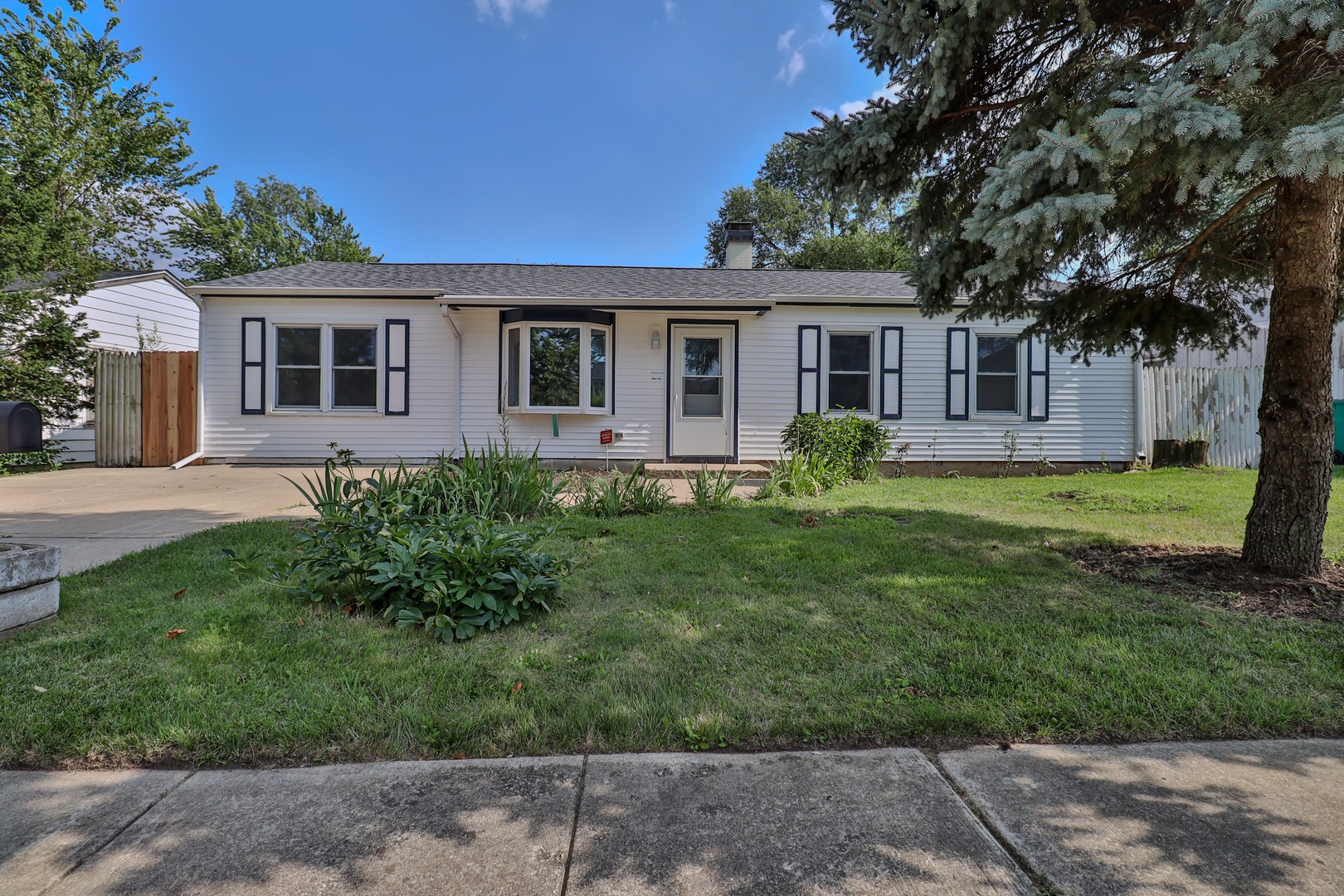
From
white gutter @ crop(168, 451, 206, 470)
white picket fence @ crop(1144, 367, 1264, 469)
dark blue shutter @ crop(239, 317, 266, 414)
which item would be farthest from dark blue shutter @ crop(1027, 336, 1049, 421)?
white gutter @ crop(168, 451, 206, 470)

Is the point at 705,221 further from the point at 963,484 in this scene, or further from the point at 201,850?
the point at 201,850

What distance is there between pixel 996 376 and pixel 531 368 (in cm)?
765

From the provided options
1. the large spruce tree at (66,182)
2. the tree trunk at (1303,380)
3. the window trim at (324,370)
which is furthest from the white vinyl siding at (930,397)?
the large spruce tree at (66,182)

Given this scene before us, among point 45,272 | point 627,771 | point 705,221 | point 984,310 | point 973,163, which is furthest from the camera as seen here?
point 705,221

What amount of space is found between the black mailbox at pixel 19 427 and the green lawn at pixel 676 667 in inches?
32.0

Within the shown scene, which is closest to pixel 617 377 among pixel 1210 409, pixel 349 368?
pixel 349 368

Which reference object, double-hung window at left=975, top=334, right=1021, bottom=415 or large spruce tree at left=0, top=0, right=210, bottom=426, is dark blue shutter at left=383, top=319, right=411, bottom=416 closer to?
large spruce tree at left=0, top=0, right=210, bottom=426

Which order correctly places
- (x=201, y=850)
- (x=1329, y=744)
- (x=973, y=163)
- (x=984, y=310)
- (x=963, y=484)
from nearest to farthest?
(x=201, y=850) < (x=1329, y=744) < (x=973, y=163) < (x=984, y=310) < (x=963, y=484)

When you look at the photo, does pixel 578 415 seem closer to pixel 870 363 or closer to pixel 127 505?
pixel 870 363

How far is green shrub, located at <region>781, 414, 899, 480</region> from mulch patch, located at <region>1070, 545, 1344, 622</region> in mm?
3756

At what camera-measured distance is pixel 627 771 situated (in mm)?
1838

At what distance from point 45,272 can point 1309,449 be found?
49.9 feet

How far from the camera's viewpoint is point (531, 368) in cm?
987

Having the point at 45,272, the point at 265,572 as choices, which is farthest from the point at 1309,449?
the point at 45,272
